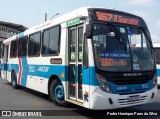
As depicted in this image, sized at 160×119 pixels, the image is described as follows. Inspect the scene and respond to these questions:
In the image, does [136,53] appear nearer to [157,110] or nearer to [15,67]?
[157,110]

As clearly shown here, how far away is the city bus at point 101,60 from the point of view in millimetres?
7719

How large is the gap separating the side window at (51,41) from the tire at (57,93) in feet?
3.62

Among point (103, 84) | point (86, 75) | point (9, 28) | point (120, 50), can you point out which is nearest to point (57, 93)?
point (86, 75)

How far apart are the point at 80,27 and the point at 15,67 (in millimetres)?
7890

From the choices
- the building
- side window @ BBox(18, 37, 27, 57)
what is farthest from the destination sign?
the building

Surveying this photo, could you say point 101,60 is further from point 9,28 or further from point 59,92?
point 9,28

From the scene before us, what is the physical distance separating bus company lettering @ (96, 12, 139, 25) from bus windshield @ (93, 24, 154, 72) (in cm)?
20

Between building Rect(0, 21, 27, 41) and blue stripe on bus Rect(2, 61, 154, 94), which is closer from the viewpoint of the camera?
blue stripe on bus Rect(2, 61, 154, 94)

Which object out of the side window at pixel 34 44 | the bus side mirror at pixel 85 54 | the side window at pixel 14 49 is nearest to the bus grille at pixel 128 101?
the bus side mirror at pixel 85 54

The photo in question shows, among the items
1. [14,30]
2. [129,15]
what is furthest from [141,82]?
[14,30]

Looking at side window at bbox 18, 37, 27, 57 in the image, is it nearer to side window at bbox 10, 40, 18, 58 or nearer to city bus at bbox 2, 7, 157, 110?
side window at bbox 10, 40, 18, 58

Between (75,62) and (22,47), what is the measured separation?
625 cm

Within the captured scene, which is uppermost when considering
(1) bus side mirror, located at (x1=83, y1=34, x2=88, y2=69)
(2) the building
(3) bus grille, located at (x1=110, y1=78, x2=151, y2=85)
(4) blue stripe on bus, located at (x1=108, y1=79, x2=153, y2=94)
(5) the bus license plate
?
(2) the building

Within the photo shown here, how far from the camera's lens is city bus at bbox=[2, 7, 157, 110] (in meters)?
7.72
